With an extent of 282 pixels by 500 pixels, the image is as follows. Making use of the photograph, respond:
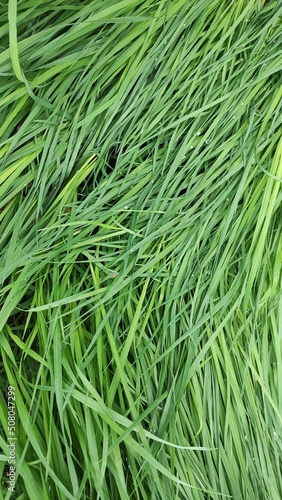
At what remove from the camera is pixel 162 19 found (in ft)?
2.23

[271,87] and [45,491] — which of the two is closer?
[45,491]

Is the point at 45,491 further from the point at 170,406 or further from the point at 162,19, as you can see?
the point at 162,19

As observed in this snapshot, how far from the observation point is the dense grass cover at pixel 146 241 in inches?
24.7

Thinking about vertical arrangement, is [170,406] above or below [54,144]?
below

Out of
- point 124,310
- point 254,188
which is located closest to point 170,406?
point 124,310

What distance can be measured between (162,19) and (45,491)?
71cm

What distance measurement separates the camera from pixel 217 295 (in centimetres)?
68

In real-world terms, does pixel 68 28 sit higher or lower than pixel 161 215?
higher

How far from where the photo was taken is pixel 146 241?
25.3 inches

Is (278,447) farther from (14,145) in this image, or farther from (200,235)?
(14,145)

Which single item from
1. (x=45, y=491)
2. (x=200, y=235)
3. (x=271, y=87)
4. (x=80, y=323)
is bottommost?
(x=45, y=491)

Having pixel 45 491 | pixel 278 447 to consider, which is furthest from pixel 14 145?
pixel 278 447

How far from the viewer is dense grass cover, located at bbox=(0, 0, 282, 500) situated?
626mm

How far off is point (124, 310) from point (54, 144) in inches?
10.8
